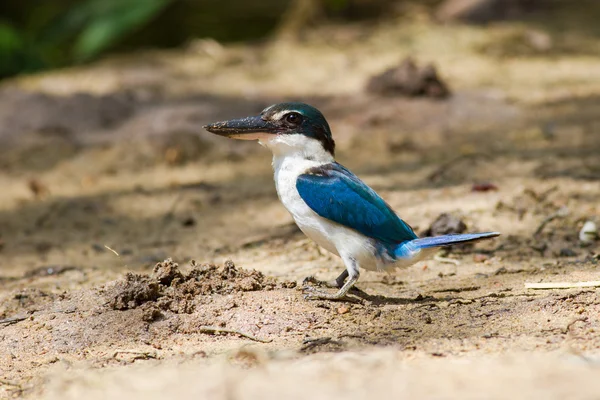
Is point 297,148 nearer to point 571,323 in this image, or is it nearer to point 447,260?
point 447,260

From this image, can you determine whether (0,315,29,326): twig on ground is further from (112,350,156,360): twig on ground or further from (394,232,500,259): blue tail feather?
(394,232,500,259): blue tail feather

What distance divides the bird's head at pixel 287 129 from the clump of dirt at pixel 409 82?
12.7ft

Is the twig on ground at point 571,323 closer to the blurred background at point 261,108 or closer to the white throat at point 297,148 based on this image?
the blurred background at point 261,108

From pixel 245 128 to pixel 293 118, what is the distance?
0.25 m

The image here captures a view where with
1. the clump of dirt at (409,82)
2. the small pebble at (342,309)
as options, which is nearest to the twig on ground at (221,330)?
the small pebble at (342,309)

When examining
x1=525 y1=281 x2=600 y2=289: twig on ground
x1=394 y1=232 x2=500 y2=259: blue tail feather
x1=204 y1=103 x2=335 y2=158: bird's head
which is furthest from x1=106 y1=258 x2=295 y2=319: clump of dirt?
x1=525 y1=281 x2=600 y2=289: twig on ground

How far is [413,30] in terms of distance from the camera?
10859 mm

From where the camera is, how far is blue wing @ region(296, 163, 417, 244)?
4203mm

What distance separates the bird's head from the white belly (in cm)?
18

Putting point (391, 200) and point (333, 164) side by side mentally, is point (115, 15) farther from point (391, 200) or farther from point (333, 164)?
point (333, 164)

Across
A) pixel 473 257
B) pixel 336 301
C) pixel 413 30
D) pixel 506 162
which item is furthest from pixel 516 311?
pixel 413 30

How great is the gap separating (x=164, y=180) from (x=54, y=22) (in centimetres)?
536

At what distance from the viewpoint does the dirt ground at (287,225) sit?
3250mm

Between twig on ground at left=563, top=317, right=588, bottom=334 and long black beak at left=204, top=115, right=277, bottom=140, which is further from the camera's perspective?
long black beak at left=204, top=115, right=277, bottom=140
